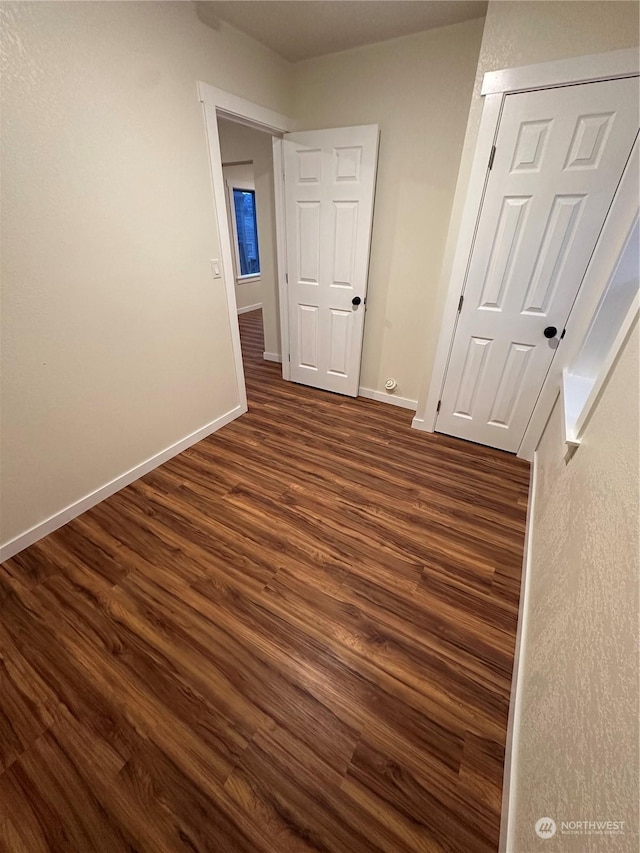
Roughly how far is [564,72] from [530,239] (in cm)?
69

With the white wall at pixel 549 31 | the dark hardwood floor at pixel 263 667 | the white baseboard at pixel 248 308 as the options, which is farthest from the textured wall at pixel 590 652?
the white baseboard at pixel 248 308

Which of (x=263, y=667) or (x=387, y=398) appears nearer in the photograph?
(x=263, y=667)

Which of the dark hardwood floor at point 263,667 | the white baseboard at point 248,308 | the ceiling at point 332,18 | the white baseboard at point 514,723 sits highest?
the ceiling at point 332,18

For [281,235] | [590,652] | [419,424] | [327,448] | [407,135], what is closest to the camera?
[590,652]

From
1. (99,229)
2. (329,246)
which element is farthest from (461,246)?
→ (99,229)

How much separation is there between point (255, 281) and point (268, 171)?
3.10 meters

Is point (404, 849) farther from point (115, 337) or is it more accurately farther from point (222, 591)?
point (115, 337)

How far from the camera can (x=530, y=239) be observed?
6.31 ft

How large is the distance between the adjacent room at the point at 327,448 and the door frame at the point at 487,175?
16 millimetres

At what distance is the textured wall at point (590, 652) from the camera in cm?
56

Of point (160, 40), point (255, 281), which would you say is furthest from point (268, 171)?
point (255, 281)

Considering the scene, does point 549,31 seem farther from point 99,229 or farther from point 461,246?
point 99,229

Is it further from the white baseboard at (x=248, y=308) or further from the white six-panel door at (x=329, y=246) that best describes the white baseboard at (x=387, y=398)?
the white baseboard at (x=248, y=308)

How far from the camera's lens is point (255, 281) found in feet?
20.1
